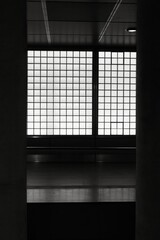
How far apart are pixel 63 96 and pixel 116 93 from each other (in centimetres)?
228

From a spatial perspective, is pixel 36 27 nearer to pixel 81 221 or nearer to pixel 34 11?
pixel 34 11

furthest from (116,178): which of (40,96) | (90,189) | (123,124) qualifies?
(40,96)

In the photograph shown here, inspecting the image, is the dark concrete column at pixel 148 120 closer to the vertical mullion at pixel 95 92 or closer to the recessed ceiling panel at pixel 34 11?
the recessed ceiling panel at pixel 34 11

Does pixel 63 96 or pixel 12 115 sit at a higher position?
pixel 63 96

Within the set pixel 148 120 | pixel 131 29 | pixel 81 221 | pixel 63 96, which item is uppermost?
pixel 131 29

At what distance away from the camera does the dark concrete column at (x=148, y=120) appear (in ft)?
26.6

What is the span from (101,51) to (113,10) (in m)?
5.65

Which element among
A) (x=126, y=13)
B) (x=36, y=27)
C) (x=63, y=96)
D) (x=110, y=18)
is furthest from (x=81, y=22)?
(x=63, y=96)

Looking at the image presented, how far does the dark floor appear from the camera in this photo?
33.4 feet

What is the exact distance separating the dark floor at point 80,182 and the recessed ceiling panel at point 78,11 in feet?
16.5

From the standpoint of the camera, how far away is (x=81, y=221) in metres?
9.80

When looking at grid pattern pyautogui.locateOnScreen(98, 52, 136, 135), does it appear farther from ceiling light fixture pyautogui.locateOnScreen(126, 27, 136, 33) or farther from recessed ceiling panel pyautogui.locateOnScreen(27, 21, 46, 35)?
recessed ceiling panel pyautogui.locateOnScreen(27, 21, 46, 35)

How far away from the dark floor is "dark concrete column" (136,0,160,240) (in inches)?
56.4

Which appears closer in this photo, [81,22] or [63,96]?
[81,22]
